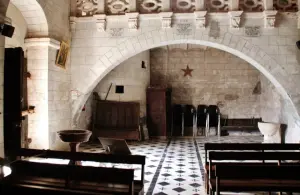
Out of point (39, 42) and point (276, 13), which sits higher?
point (276, 13)

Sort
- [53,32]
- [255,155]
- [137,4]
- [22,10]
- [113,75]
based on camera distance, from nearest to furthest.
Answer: [255,155]
[22,10]
[53,32]
[137,4]
[113,75]

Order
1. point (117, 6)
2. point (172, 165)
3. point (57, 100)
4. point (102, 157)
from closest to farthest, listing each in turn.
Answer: point (102, 157)
point (172, 165)
point (57, 100)
point (117, 6)

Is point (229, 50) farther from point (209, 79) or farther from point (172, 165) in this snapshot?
point (209, 79)

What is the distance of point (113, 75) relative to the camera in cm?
853

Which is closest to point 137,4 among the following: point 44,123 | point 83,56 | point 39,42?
point 83,56

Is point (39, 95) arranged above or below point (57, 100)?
above

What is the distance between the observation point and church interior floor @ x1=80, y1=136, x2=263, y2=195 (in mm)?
3969

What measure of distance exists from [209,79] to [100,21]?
518 cm

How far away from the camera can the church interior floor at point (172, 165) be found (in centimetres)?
397

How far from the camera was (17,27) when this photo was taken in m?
5.70

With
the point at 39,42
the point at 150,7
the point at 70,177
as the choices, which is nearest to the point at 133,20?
the point at 150,7

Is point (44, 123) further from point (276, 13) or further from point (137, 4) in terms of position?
point (276, 13)

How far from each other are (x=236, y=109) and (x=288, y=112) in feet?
11.6

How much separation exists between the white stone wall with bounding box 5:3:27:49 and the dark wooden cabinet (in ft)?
14.1
